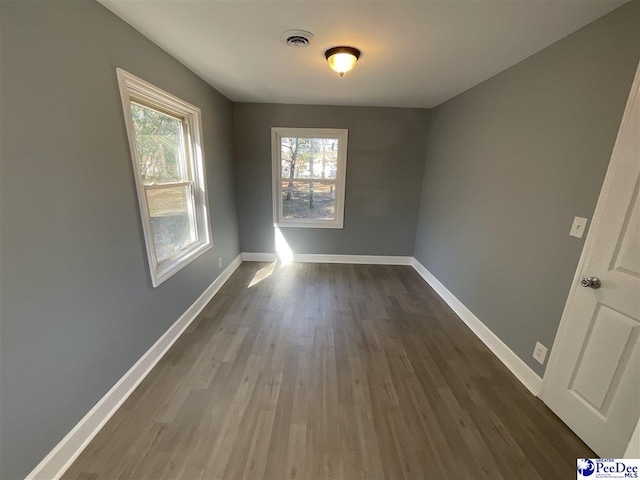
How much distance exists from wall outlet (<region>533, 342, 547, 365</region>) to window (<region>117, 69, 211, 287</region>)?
2.87 metres

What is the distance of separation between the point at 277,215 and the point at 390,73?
2474 millimetres

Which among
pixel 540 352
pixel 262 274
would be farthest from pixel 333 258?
pixel 540 352

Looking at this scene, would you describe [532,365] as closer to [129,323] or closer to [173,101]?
[129,323]

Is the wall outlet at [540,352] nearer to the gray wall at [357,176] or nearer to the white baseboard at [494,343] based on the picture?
the white baseboard at [494,343]

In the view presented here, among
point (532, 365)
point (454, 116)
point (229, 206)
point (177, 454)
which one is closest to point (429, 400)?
point (532, 365)

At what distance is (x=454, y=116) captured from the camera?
3078 mm

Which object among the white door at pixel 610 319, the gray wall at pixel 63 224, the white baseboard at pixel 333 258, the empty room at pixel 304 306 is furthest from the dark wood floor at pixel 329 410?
the white baseboard at pixel 333 258

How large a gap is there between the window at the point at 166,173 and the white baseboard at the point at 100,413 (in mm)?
545

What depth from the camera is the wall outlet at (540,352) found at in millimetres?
1788

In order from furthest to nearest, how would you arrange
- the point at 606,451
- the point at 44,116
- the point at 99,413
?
the point at 99,413 < the point at 606,451 < the point at 44,116

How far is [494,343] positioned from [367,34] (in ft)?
8.64

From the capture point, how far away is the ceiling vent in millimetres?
1693

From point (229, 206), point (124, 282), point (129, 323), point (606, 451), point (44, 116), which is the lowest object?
point (606, 451)

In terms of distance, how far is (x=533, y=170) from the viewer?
191cm
